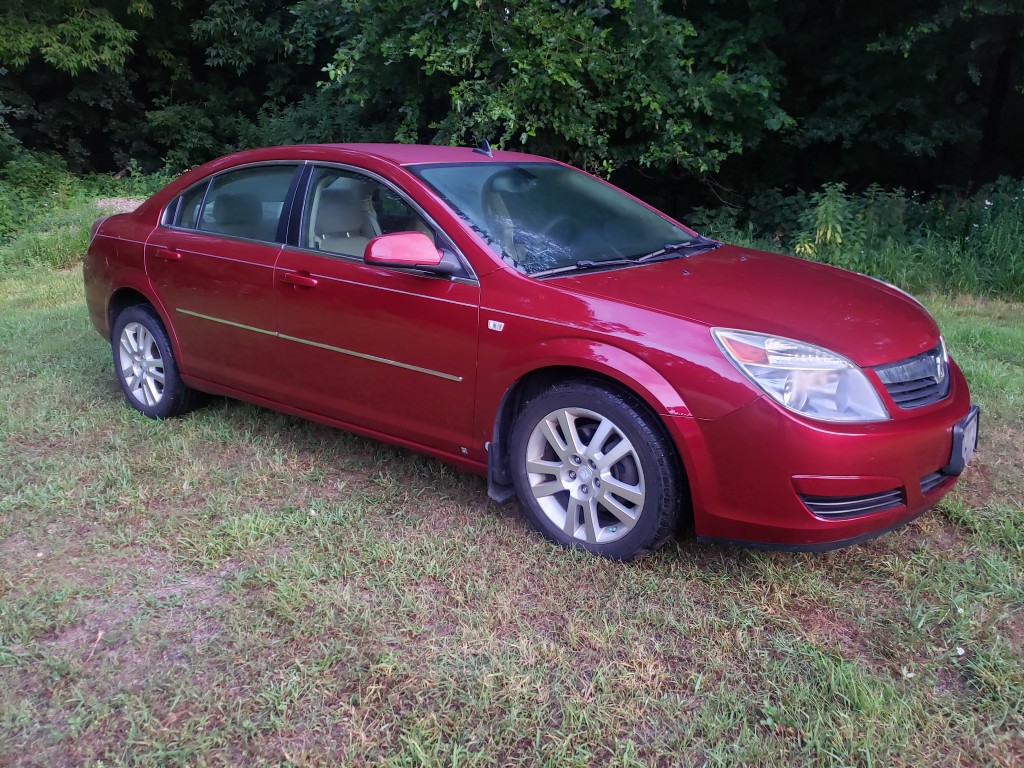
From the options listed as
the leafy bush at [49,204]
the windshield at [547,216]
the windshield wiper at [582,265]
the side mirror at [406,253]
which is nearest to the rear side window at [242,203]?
the windshield at [547,216]

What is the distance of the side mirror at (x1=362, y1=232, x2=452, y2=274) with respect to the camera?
10.7ft

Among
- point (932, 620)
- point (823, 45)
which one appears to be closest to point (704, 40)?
point (823, 45)

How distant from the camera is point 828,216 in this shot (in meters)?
8.29

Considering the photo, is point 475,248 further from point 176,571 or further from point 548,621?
point 176,571

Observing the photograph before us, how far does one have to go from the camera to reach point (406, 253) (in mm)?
3279

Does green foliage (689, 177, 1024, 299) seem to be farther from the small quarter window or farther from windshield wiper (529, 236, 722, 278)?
the small quarter window

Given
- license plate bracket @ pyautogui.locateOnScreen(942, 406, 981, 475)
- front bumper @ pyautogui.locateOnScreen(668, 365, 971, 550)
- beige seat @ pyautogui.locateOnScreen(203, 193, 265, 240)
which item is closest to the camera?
front bumper @ pyautogui.locateOnScreen(668, 365, 971, 550)

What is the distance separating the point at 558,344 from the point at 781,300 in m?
0.85

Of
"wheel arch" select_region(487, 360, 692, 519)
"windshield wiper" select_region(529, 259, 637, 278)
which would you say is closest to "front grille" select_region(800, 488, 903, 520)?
"wheel arch" select_region(487, 360, 692, 519)

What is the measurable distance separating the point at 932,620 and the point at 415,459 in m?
2.37

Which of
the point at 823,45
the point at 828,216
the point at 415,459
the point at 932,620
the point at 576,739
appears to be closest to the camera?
the point at 576,739

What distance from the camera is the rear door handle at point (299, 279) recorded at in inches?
150

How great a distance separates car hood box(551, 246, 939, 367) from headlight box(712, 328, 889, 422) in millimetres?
52

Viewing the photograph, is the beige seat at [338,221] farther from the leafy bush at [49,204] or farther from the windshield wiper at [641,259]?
the leafy bush at [49,204]
